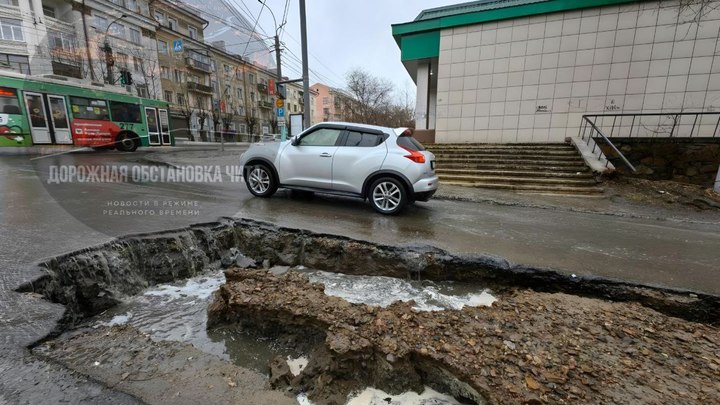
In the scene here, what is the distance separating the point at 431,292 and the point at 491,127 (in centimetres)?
1194

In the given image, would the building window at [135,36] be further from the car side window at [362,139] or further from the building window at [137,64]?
the car side window at [362,139]

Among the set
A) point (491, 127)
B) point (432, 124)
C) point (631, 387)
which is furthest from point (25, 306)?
point (432, 124)

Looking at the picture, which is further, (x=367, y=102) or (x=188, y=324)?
(x=367, y=102)

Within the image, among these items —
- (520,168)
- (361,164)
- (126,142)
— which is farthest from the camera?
(126,142)

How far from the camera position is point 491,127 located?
13.8m

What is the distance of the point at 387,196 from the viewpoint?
5.92 m

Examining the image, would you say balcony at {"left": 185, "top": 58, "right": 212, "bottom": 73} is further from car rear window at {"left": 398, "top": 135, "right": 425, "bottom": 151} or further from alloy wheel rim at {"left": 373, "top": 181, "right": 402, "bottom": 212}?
alloy wheel rim at {"left": 373, "top": 181, "right": 402, "bottom": 212}

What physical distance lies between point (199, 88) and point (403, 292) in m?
45.3

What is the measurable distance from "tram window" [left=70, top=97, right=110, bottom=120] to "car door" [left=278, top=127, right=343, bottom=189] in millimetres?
13694

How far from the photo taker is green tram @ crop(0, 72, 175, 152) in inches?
484

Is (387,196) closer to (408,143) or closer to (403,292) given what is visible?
(408,143)

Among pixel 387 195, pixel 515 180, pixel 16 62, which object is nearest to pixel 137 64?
pixel 16 62

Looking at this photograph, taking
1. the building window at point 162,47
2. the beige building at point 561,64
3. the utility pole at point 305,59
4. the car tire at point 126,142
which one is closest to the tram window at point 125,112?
the car tire at point 126,142

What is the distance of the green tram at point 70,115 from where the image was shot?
12305mm
